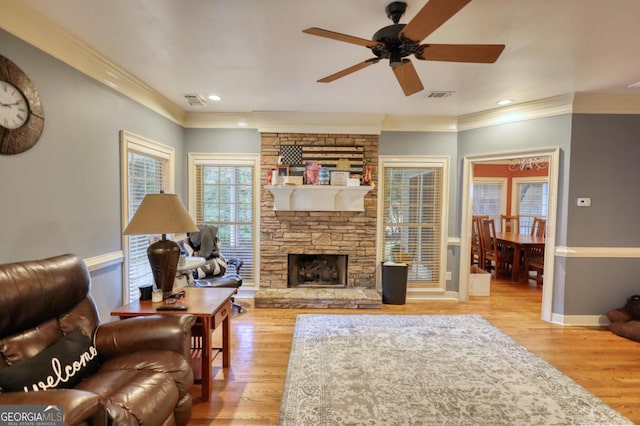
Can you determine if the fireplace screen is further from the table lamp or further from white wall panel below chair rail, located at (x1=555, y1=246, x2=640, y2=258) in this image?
white wall panel below chair rail, located at (x1=555, y1=246, x2=640, y2=258)

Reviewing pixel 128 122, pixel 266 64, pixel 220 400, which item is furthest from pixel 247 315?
pixel 266 64

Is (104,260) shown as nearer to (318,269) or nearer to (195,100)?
(195,100)

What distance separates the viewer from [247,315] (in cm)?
375

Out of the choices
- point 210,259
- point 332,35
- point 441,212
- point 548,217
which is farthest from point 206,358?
point 548,217

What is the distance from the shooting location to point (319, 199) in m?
4.29

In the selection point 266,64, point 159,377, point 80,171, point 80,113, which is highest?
point 266,64

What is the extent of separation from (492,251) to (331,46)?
17.3 feet

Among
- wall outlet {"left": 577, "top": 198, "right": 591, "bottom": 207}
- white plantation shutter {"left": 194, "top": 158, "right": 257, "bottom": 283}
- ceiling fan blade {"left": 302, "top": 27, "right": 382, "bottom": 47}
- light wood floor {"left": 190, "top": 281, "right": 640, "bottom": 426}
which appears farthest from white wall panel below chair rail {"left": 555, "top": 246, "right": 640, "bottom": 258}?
white plantation shutter {"left": 194, "top": 158, "right": 257, "bottom": 283}

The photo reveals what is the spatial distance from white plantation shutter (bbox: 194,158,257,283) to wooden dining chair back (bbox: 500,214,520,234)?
236 inches

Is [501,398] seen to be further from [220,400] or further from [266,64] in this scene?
[266,64]

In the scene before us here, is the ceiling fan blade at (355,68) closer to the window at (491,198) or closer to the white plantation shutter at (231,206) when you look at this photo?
the white plantation shutter at (231,206)

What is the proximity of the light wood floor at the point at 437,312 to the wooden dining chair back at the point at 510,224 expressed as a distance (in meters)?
3.22

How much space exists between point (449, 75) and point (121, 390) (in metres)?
3.36

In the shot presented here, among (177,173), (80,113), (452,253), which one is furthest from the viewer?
(452,253)
